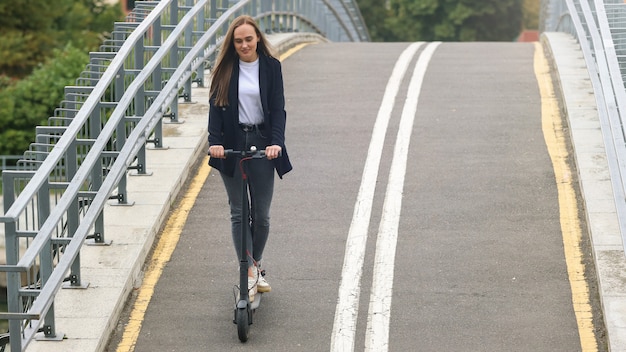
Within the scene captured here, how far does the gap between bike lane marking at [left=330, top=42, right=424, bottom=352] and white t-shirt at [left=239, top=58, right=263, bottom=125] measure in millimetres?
1522

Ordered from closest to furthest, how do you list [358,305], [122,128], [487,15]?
[358,305] → [122,128] → [487,15]

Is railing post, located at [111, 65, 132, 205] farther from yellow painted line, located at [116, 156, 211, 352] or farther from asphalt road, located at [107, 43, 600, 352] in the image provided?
asphalt road, located at [107, 43, 600, 352]

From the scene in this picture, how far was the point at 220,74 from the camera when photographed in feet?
27.9

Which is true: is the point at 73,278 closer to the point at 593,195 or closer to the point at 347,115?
the point at 593,195

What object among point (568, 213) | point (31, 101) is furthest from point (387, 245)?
point (31, 101)

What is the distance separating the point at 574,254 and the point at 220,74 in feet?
10.9

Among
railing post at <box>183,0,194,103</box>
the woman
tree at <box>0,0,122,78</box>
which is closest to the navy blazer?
the woman

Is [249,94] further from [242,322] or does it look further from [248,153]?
[242,322]

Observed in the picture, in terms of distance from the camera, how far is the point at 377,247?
10.1m

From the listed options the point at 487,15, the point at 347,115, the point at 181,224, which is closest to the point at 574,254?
the point at 181,224

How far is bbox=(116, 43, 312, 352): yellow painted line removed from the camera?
869 cm

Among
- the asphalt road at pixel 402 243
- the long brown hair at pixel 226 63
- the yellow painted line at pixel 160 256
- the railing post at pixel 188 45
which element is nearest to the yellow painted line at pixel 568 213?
the asphalt road at pixel 402 243

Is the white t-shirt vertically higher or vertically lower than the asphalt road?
higher

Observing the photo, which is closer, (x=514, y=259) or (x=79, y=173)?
(x=79, y=173)
